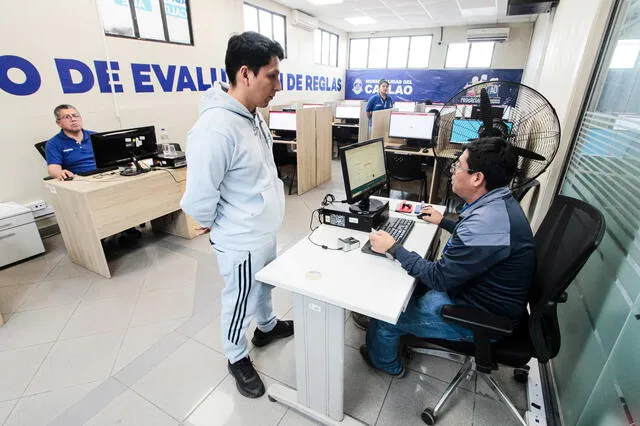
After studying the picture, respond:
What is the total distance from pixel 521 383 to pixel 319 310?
119 centimetres

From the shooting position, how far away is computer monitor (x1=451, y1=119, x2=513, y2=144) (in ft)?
6.45

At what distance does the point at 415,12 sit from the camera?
645 cm

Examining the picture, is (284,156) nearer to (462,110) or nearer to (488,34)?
(462,110)

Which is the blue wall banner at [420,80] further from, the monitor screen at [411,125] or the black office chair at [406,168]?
the black office chair at [406,168]

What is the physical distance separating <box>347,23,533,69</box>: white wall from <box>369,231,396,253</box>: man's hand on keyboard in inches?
327

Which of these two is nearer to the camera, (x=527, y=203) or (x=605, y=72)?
(x=605, y=72)

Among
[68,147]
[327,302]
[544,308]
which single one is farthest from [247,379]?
[68,147]

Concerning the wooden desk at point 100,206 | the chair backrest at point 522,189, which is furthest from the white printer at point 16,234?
the chair backrest at point 522,189

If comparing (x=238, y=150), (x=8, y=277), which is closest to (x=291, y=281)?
(x=238, y=150)

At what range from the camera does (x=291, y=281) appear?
121 centimetres

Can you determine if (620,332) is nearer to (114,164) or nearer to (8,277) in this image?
(114,164)

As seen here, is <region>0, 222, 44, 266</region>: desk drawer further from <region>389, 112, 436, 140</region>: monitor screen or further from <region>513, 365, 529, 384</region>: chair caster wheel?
<region>389, 112, 436, 140</region>: monitor screen

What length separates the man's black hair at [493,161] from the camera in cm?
116

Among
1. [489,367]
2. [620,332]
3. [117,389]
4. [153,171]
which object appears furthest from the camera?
[153,171]
